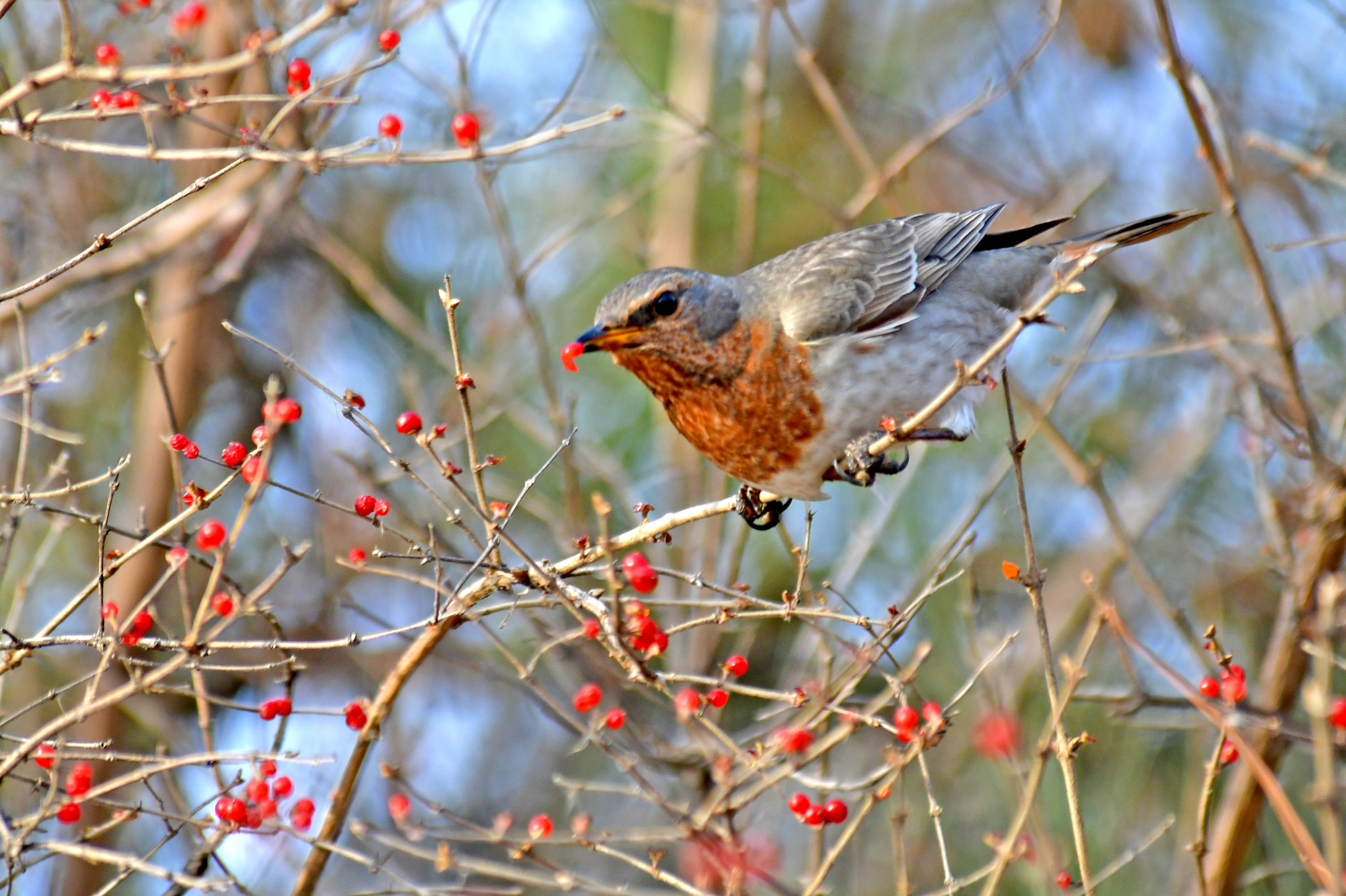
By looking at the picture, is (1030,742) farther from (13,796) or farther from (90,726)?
(13,796)

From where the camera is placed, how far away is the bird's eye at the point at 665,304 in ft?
15.2

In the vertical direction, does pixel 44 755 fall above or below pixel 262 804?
above

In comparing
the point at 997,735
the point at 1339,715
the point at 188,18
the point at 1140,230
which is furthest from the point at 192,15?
the point at 1339,715

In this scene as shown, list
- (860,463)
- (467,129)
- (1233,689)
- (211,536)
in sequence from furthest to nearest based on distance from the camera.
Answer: (860,463)
(467,129)
(1233,689)
(211,536)

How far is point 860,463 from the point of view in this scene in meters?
4.54

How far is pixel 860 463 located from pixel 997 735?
1.11 meters

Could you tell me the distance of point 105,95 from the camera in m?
3.62

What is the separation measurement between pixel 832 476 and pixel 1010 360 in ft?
9.75

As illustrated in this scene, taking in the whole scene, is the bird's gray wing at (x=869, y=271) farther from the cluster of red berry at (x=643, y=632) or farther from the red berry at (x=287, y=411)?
the red berry at (x=287, y=411)

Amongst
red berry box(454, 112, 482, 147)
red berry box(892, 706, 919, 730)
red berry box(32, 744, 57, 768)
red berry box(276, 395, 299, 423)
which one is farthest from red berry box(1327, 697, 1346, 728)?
red berry box(32, 744, 57, 768)

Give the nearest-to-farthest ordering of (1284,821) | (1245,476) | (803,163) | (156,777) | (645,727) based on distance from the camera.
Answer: (1284,821) < (156,777) < (645,727) < (1245,476) < (803,163)

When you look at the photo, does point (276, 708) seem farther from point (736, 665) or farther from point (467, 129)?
point (467, 129)

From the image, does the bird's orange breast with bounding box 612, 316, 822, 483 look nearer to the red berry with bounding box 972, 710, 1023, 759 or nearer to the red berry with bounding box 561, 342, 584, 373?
the red berry with bounding box 561, 342, 584, 373

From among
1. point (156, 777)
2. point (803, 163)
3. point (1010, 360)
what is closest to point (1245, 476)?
point (1010, 360)
